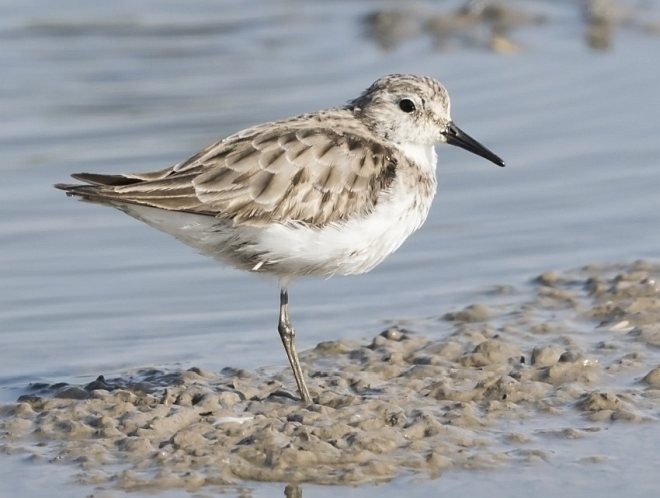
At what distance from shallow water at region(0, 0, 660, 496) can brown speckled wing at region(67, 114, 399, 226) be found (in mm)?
1300

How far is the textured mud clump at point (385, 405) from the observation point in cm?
677

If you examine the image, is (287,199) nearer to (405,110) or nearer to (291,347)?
(291,347)

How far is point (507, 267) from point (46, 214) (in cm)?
339

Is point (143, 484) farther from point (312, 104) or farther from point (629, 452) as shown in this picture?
point (312, 104)

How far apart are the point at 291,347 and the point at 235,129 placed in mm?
4583

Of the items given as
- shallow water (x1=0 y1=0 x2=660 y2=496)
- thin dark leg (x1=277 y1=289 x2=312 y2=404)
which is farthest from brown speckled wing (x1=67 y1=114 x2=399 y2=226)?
shallow water (x1=0 y1=0 x2=660 y2=496)

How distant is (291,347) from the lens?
7941 mm

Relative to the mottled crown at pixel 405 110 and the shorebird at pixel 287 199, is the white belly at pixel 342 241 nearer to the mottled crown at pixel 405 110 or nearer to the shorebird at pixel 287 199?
the shorebird at pixel 287 199

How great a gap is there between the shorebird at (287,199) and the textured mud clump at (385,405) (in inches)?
18.5

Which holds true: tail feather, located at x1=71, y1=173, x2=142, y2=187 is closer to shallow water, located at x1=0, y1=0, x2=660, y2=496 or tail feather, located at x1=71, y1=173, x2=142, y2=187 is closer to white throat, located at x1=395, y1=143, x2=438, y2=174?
shallow water, located at x1=0, y1=0, x2=660, y2=496

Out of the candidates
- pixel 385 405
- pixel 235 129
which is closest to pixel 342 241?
pixel 385 405

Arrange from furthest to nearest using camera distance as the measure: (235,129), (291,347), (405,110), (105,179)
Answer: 1. (235,129)
2. (405,110)
3. (291,347)
4. (105,179)

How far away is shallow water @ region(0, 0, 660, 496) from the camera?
891cm

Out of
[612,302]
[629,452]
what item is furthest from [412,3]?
[629,452]
